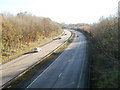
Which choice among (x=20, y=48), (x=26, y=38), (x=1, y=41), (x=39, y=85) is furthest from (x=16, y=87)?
(x=26, y=38)

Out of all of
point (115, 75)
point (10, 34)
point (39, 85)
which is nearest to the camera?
point (115, 75)

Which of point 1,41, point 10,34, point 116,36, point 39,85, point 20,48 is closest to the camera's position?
point 39,85

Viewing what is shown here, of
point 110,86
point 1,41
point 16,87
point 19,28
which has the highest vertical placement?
point 19,28

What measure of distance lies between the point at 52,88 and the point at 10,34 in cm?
2800

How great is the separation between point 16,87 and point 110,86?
36.4ft

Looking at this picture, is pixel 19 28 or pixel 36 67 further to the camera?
pixel 19 28

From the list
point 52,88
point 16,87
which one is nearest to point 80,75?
point 52,88

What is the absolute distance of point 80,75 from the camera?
2206cm

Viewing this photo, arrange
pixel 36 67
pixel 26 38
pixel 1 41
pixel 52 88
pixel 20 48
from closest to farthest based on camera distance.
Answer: pixel 52 88
pixel 36 67
pixel 1 41
pixel 20 48
pixel 26 38

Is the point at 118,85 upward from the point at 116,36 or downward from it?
downward

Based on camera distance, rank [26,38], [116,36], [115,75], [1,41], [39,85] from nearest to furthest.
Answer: [115,75] < [39,85] < [116,36] < [1,41] < [26,38]

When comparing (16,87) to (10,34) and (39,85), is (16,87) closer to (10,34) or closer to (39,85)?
(39,85)

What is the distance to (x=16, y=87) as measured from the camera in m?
19.5

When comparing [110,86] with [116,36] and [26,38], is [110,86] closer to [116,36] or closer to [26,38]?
[116,36]
